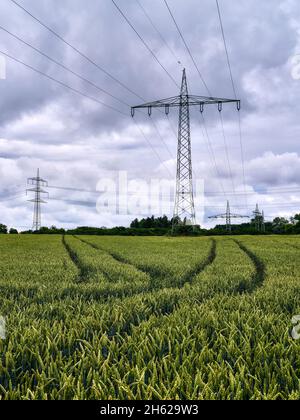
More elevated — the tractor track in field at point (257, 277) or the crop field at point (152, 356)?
the crop field at point (152, 356)

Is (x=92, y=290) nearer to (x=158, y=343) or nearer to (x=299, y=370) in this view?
(x=158, y=343)

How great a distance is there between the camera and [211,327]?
400cm

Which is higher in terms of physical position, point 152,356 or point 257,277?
point 152,356

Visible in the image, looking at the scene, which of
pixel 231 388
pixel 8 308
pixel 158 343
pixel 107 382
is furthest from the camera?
pixel 8 308

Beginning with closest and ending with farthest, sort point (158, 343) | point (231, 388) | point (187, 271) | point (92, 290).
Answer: point (231, 388) → point (158, 343) → point (92, 290) → point (187, 271)

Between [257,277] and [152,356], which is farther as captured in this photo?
[257,277]

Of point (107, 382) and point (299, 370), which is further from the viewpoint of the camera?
point (299, 370)

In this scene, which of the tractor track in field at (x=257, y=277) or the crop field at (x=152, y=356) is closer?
the crop field at (x=152, y=356)

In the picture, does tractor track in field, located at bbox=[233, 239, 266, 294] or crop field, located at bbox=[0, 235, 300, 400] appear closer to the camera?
crop field, located at bbox=[0, 235, 300, 400]

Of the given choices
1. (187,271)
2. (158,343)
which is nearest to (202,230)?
(187,271)

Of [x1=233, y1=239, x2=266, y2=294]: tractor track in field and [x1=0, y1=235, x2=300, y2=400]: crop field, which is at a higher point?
[x1=0, y1=235, x2=300, y2=400]: crop field
